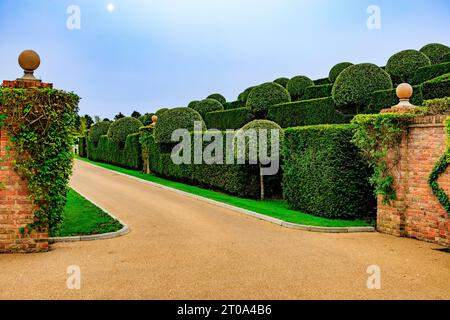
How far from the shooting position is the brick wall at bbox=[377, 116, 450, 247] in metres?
8.71

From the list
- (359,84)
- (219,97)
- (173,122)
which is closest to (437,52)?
(359,84)

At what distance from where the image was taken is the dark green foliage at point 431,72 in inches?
735

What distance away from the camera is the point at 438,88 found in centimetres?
1432

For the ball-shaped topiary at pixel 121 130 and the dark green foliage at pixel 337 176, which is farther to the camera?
the ball-shaped topiary at pixel 121 130

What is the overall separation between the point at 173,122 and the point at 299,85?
47.4 feet

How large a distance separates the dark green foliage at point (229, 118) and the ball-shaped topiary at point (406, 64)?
886cm

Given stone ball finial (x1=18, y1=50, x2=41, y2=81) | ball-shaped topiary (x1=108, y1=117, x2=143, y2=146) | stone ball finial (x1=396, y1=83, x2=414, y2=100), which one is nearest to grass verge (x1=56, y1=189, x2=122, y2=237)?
stone ball finial (x1=18, y1=50, x2=41, y2=81)

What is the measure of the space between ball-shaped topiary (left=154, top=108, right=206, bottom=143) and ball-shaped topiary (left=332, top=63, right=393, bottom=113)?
774 cm

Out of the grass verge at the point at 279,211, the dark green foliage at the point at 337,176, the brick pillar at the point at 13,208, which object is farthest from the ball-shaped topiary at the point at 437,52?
the brick pillar at the point at 13,208

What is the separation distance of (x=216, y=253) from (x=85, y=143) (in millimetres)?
42555

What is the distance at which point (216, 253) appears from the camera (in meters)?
7.84

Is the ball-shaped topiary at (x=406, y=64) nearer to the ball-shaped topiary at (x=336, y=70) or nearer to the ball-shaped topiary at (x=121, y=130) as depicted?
the ball-shaped topiary at (x=336, y=70)

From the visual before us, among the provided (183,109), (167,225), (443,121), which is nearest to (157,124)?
(183,109)
